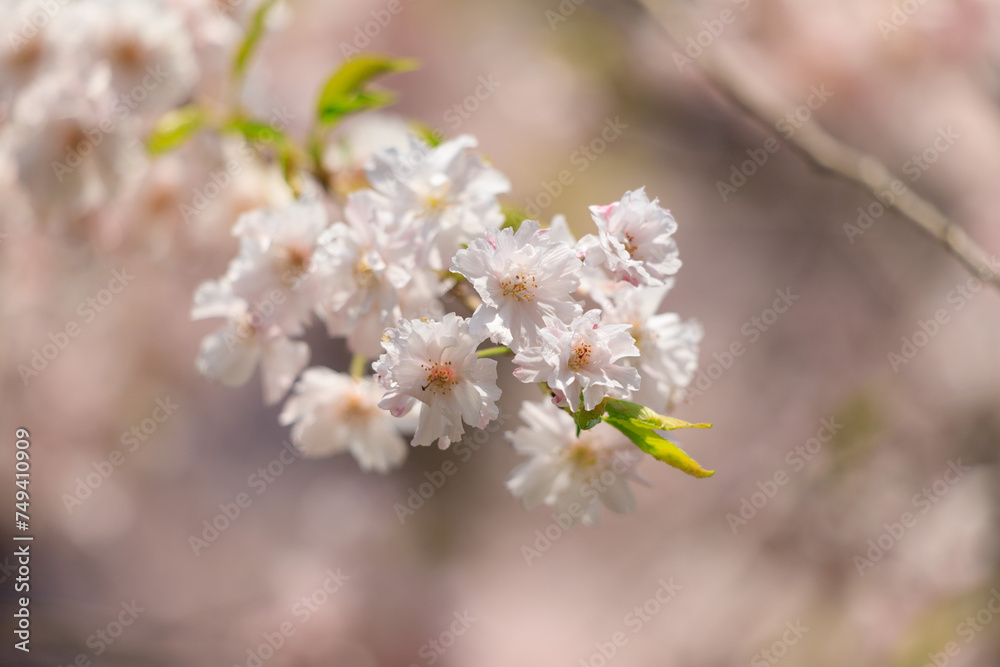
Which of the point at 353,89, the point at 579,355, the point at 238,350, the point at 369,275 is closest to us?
the point at 579,355

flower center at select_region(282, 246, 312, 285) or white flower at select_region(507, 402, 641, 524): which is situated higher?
white flower at select_region(507, 402, 641, 524)

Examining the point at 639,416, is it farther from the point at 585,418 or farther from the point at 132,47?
the point at 132,47

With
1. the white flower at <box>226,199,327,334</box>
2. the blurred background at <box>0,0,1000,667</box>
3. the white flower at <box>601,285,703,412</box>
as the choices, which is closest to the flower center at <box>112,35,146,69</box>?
the white flower at <box>226,199,327,334</box>

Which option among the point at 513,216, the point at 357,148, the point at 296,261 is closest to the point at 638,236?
the point at 513,216

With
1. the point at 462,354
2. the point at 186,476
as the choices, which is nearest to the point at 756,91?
the point at 462,354

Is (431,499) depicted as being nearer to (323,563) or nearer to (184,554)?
(323,563)

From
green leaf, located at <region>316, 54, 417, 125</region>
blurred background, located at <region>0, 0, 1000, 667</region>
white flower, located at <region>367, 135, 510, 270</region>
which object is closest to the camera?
white flower, located at <region>367, 135, 510, 270</region>

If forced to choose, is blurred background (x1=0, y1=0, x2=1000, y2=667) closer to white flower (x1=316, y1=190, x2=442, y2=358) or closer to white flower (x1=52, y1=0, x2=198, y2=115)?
white flower (x1=52, y1=0, x2=198, y2=115)
